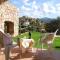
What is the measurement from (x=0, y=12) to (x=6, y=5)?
0.42 meters

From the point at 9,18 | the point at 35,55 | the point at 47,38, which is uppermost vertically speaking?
the point at 9,18

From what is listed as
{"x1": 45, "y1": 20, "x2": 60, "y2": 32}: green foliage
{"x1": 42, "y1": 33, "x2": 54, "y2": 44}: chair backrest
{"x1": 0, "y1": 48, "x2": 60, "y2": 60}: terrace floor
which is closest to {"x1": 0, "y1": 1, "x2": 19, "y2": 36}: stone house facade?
{"x1": 45, "y1": 20, "x2": 60, "y2": 32}: green foliage

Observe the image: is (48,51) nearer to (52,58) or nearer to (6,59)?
(52,58)

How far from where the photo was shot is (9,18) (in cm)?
923

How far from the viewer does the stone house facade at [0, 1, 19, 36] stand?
8797 millimetres

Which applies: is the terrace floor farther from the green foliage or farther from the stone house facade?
the stone house facade

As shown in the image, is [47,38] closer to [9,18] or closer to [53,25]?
[53,25]

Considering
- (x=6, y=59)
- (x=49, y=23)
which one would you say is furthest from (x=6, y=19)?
(x=6, y=59)

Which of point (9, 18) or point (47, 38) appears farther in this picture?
point (9, 18)

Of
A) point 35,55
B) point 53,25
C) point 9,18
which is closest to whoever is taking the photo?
point 35,55

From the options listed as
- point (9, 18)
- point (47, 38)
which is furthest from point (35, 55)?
point (9, 18)

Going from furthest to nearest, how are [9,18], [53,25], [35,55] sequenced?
[9,18] → [53,25] → [35,55]

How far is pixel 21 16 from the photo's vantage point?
8.02 m

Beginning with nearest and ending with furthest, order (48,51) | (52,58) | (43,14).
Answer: (52,58) < (48,51) < (43,14)
